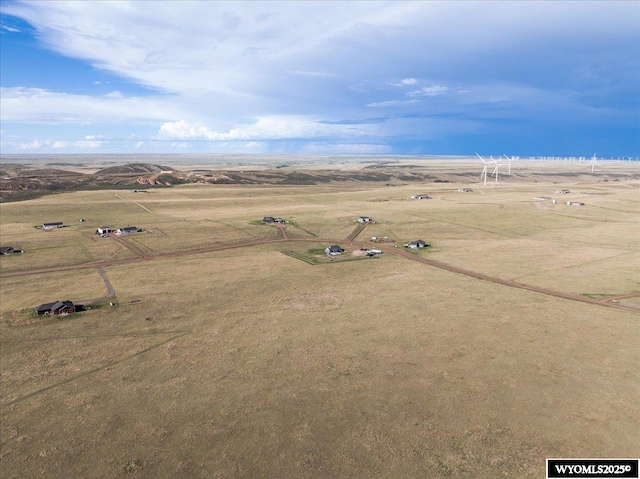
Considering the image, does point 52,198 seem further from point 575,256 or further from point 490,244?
point 575,256

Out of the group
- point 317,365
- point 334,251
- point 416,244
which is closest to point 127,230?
point 334,251

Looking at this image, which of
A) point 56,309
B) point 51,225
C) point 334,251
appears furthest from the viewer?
point 51,225

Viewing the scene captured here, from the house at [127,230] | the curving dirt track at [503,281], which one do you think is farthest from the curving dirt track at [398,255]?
the house at [127,230]

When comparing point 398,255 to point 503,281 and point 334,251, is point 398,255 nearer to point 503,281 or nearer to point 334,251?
point 334,251

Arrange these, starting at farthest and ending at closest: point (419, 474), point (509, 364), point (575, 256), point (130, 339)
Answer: point (575, 256) → point (130, 339) → point (509, 364) → point (419, 474)

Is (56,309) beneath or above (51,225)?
beneath

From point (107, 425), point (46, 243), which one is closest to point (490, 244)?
point (107, 425)

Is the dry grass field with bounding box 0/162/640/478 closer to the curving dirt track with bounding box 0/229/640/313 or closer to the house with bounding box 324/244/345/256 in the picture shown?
the curving dirt track with bounding box 0/229/640/313

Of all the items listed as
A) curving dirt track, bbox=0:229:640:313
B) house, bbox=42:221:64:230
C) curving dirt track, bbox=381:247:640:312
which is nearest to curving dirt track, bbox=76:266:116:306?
curving dirt track, bbox=0:229:640:313
